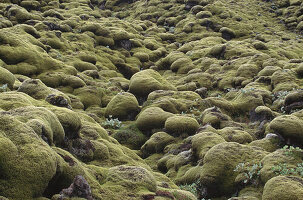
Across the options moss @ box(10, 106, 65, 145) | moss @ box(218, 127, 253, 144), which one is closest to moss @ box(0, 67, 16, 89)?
moss @ box(10, 106, 65, 145)

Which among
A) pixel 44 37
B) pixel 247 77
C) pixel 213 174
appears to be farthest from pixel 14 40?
pixel 247 77

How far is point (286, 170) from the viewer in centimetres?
1321

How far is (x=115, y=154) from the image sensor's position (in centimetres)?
1598

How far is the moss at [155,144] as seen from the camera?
23047 mm

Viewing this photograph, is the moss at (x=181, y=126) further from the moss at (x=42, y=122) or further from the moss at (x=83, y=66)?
the moss at (x=83, y=66)

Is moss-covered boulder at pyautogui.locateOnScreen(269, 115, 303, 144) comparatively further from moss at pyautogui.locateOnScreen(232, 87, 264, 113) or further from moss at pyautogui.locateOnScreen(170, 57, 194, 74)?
moss at pyautogui.locateOnScreen(170, 57, 194, 74)

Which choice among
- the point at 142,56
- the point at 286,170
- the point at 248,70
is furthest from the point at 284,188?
the point at 142,56

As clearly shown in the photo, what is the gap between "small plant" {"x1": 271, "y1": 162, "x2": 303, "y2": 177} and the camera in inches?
513

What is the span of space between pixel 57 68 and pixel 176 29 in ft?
167

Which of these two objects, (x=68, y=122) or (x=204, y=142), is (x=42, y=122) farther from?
(x=204, y=142)

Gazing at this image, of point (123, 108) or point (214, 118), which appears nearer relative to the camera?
point (214, 118)

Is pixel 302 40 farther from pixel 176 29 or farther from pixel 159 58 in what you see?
pixel 159 58

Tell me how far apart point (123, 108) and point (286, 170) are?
18.1m

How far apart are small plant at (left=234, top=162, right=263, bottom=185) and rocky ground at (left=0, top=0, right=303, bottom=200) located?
0.10 m
